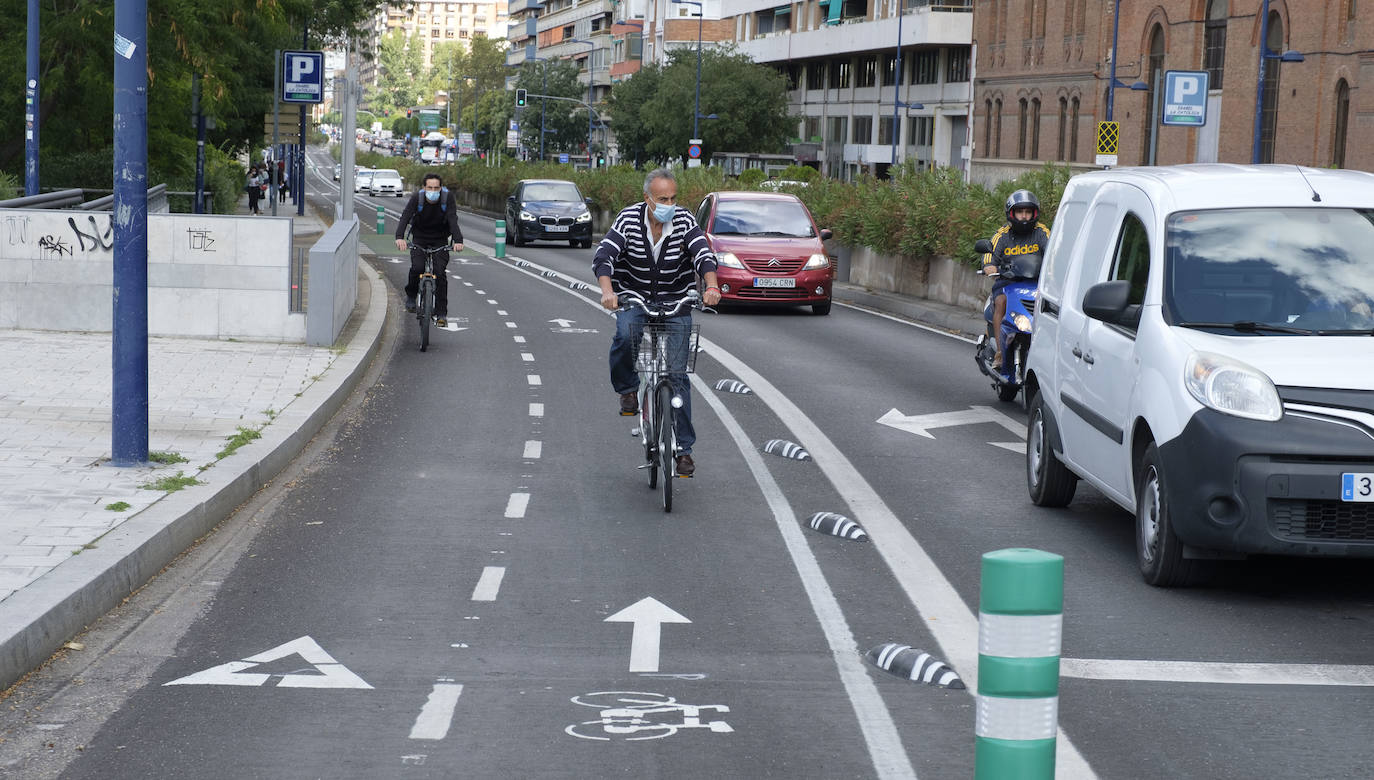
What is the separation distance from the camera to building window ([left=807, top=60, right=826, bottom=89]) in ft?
305

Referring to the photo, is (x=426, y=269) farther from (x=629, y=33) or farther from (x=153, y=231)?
(x=629, y=33)

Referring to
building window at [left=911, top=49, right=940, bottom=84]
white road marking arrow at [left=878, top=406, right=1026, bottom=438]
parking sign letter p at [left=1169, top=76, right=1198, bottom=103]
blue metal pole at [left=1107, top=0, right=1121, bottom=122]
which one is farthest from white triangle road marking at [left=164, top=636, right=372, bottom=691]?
building window at [left=911, top=49, right=940, bottom=84]

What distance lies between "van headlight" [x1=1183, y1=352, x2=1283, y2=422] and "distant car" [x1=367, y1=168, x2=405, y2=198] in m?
106

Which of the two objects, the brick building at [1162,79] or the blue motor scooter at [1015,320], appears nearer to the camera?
the blue motor scooter at [1015,320]

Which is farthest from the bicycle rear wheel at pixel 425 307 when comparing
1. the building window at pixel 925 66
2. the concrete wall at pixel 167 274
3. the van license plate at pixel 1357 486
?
the building window at pixel 925 66

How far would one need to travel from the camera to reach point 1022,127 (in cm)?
7219

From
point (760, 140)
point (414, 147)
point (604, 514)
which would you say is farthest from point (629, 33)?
point (604, 514)

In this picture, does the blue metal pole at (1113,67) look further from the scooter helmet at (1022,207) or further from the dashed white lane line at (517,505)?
the dashed white lane line at (517,505)

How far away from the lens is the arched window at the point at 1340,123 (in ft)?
160

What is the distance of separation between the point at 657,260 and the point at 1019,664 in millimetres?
6493

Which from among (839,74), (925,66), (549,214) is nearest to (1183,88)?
(549,214)

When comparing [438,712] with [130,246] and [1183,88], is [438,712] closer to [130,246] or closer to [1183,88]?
[130,246]

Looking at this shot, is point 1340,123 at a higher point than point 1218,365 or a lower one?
higher

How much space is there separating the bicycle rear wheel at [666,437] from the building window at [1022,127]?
6426 cm
